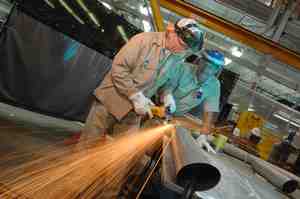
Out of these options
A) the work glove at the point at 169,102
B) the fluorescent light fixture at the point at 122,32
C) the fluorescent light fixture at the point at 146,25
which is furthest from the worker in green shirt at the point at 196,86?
the fluorescent light fixture at the point at 146,25

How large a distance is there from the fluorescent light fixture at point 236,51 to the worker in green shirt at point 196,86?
262 inches

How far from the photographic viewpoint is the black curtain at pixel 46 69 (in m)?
5.22

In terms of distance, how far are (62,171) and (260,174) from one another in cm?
213

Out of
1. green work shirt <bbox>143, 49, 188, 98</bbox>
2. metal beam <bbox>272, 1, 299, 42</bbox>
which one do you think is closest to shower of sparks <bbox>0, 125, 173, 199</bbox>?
green work shirt <bbox>143, 49, 188, 98</bbox>

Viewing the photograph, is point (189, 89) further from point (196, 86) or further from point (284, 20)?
point (284, 20)

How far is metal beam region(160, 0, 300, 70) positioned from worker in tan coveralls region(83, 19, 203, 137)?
5.88 feet

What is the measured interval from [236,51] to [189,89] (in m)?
7.08

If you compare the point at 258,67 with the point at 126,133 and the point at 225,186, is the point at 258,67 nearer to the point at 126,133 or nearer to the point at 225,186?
the point at 126,133

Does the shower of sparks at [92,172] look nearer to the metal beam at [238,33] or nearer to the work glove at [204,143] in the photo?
the work glove at [204,143]

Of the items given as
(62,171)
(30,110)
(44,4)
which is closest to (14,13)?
(44,4)

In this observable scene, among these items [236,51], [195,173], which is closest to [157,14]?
[195,173]

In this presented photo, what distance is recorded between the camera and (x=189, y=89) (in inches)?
137

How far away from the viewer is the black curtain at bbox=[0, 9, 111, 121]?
5.22 m

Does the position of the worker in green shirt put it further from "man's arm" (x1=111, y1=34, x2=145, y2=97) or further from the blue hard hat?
"man's arm" (x1=111, y1=34, x2=145, y2=97)
